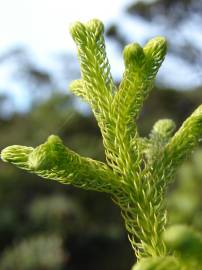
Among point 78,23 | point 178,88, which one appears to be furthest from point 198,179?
point 178,88

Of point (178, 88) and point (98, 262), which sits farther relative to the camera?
point (178, 88)

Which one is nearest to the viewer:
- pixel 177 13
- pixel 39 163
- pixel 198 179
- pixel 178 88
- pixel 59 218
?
pixel 39 163

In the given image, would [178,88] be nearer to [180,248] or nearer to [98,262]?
[98,262]

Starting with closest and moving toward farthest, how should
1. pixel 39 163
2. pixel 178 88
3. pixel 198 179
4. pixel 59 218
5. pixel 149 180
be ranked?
pixel 39 163, pixel 149 180, pixel 198 179, pixel 59 218, pixel 178 88

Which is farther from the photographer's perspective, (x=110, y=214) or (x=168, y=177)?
(x=110, y=214)

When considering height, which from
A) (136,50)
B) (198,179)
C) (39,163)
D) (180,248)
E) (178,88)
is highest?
(178,88)

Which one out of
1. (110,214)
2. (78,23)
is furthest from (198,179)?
(110,214)

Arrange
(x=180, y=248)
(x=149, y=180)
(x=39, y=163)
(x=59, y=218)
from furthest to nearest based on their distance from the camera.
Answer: (x=59, y=218) → (x=149, y=180) → (x=39, y=163) → (x=180, y=248)

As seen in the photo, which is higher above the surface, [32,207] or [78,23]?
[32,207]

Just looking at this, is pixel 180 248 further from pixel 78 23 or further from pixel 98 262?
pixel 98 262
